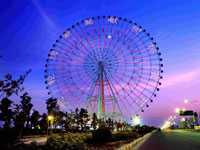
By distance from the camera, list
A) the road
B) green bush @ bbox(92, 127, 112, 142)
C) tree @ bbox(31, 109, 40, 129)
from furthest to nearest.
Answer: tree @ bbox(31, 109, 40, 129)
green bush @ bbox(92, 127, 112, 142)
the road

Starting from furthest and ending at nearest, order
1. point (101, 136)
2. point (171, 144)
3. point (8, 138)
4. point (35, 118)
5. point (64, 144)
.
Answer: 1. point (35, 118)
2. point (101, 136)
3. point (171, 144)
4. point (64, 144)
5. point (8, 138)

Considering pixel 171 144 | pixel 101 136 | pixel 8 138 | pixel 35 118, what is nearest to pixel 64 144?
pixel 8 138

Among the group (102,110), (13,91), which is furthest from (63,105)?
(13,91)

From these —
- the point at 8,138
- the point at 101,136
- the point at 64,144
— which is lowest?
the point at 101,136

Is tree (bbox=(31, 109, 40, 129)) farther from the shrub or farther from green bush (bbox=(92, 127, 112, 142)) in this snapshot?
the shrub

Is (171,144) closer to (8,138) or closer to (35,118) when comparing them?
(8,138)

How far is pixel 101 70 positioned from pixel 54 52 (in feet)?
23.7

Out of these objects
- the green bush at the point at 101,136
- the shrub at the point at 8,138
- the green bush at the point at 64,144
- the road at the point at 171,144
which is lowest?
the road at the point at 171,144

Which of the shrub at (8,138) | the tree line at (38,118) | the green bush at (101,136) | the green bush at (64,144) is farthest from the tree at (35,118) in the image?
the shrub at (8,138)

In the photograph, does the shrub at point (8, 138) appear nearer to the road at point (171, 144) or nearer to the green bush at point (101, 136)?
the road at point (171, 144)

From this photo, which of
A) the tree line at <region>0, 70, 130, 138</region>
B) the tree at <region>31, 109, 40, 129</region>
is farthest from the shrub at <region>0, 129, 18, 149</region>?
the tree at <region>31, 109, 40, 129</region>

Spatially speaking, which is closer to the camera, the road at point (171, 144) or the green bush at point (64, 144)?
the green bush at point (64, 144)

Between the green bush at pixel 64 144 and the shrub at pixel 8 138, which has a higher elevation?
the shrub at pixel 8 138

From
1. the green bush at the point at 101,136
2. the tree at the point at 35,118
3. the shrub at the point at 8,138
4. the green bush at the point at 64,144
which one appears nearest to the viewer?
the shrub at the point at 8,138
